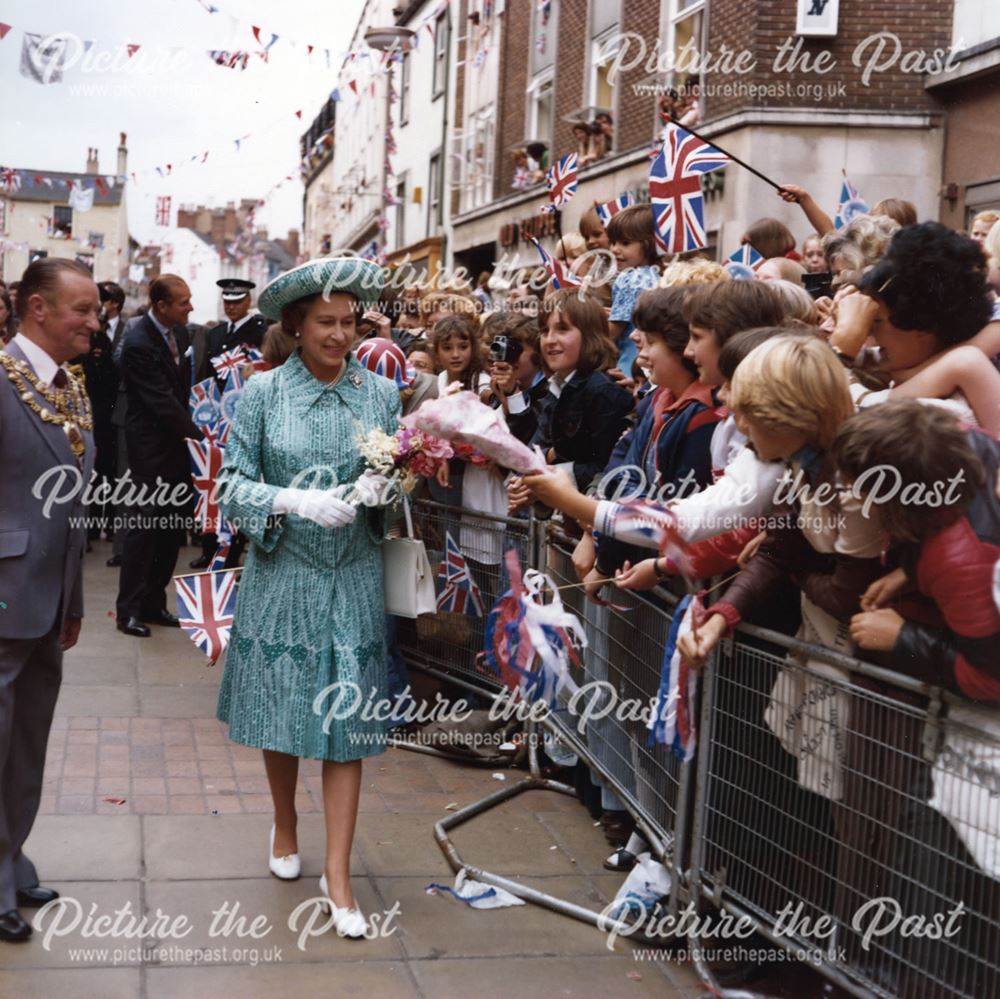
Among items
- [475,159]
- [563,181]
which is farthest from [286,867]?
[475,159]

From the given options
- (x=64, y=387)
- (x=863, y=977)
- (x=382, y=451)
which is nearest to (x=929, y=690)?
(x=863, y=977)

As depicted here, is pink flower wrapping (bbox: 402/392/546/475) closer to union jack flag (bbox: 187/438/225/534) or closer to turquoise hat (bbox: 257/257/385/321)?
turquoise hat (bbox: 257/257/385/321)

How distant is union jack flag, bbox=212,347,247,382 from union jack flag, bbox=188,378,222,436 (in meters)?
0.21

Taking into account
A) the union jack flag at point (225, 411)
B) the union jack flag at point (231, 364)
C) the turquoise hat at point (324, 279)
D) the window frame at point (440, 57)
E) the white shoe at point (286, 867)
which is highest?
the window frame at point (440, 57)

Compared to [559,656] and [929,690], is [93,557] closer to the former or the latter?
[559,656]

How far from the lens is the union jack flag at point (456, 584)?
6.38 meters

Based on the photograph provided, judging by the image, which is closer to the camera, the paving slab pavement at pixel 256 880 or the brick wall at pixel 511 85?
the paving slab pavement at pixel 256 880

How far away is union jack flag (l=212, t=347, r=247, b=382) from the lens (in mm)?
8938

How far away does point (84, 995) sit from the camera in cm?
365

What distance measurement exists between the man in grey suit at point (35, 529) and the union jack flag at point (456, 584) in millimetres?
2363

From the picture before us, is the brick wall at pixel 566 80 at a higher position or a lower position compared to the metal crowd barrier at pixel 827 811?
higher

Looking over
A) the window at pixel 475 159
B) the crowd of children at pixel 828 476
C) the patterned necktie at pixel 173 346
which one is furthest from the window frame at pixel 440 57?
the crowd of children at pixel 828 476

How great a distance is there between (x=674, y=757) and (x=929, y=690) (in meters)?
1.40

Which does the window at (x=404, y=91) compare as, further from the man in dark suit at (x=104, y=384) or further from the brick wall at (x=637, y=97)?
the man in dark suit at (x=104, y=384)
